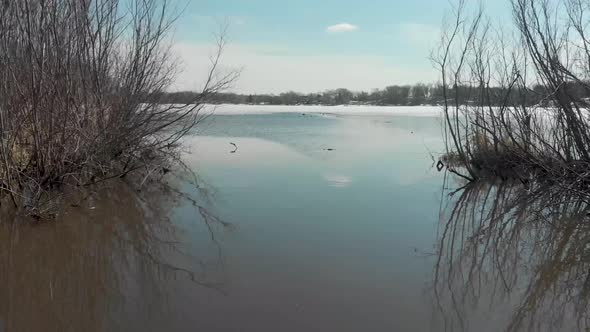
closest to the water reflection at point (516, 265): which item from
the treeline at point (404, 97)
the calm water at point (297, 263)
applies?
the calm water at point (297, 263)

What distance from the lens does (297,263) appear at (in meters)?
4.53

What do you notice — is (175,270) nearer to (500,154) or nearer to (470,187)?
(470,187)

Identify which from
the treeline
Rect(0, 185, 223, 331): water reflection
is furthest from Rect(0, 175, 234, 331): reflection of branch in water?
the treeline

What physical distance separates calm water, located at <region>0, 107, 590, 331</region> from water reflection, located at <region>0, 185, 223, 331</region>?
2cm

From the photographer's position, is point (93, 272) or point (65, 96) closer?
point (93, 272)

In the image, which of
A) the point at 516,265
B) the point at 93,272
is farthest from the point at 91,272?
the point at 516,265

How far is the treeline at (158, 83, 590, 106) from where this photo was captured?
29.5ft

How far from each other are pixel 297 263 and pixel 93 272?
1997mm

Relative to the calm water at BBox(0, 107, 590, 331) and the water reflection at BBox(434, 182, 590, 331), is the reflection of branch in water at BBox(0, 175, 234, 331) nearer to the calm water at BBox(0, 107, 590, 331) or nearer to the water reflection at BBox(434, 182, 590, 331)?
the calm water at BBox(0, 107, 590, 331)

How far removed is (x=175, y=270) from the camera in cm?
429

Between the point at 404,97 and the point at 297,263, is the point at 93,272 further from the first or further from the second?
the point at 404,97

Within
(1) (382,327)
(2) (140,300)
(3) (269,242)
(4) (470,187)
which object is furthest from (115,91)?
(4) (470,187)

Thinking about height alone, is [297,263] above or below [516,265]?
above

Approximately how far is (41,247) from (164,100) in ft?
21.0
